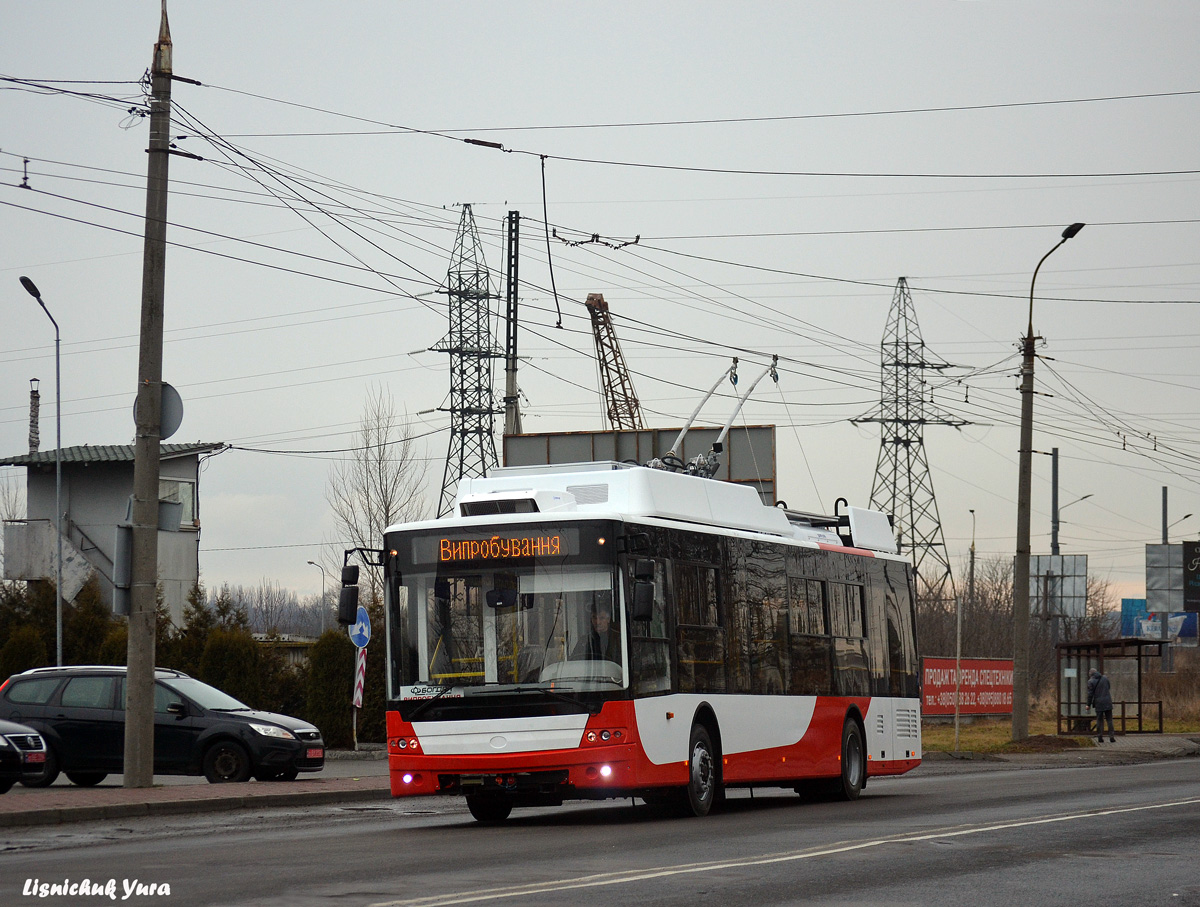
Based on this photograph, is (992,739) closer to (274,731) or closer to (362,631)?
(362,631)

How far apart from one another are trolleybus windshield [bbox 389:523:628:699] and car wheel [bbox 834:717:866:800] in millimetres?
5352

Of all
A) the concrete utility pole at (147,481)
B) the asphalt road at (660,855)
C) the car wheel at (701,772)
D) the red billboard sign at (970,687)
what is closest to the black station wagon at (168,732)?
the concrete utility pole at (147,481)

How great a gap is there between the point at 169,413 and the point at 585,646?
7471mm

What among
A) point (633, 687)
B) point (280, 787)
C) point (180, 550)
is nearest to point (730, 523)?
point (633, 687)

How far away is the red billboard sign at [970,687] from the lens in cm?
3991

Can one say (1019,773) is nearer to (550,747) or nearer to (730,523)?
(730,523)

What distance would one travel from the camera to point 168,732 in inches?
883

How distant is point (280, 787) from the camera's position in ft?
68.8

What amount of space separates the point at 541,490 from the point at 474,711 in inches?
94.2

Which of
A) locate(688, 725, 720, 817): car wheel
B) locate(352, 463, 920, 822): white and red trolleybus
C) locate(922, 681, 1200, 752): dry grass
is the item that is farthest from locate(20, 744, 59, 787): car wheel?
locate(922, 681, 1200, 752): dry grass

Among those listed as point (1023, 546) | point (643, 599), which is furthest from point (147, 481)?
point (1023, 546)

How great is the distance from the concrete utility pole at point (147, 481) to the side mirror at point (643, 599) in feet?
23.9

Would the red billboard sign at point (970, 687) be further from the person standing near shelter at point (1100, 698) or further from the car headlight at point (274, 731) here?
the car headlight at point (274, 731)

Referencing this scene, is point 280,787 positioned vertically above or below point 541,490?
below
